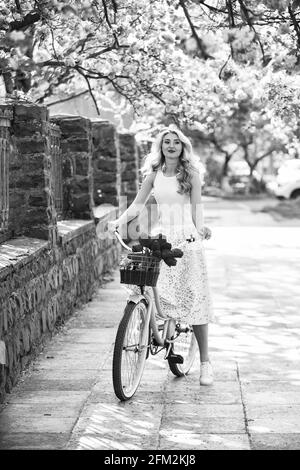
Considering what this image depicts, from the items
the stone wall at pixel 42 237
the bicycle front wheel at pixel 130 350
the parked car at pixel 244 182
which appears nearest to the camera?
the bicycle front wheel at pixel 130 350

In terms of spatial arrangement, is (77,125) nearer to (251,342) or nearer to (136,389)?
(251,342)

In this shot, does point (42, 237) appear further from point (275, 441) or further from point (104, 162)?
point (104, 162)

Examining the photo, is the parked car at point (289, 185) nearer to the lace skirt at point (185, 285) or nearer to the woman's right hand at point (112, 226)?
the lace skirt at point (185, 285)

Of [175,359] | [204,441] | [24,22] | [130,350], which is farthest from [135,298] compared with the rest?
[24,22]

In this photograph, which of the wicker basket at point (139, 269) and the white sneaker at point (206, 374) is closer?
the wicker basket at point (139, 269)

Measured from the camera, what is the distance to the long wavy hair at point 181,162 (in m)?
6.93

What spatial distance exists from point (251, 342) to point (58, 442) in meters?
3.39

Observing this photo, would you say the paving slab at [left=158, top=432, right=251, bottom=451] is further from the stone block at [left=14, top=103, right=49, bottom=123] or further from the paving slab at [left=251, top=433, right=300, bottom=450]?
the stone block at [left=14, top=103, right=49, bottom=123]

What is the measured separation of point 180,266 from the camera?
695 cm

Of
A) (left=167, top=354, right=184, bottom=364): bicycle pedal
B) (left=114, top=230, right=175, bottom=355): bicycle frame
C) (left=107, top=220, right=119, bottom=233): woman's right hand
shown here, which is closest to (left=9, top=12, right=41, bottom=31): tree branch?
(left=107, top=220, right=119, bottom=233): woman's right hand

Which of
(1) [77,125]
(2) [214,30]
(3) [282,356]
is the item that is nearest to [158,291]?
(3) [282,356]

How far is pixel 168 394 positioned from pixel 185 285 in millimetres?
770

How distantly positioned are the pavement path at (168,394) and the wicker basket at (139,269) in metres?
0.79

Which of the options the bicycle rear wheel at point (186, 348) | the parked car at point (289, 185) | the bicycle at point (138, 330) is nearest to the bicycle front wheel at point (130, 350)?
the bicycle at point (138, 330)
